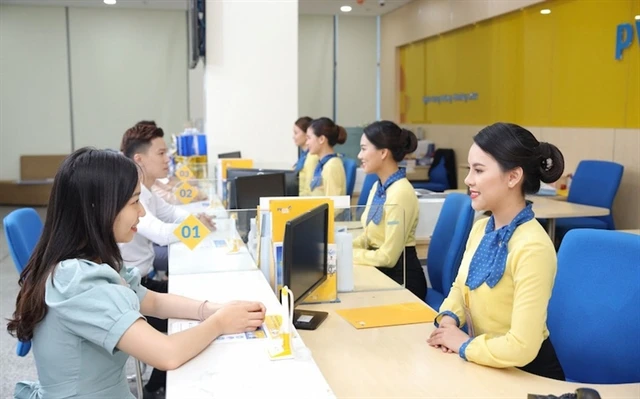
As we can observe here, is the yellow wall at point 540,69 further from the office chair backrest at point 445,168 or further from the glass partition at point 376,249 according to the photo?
the glass partition at point 376,249

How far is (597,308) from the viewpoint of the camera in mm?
1971

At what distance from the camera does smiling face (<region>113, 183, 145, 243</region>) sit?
1602 millimetres

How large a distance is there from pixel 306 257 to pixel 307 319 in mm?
212

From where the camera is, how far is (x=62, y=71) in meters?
10.1

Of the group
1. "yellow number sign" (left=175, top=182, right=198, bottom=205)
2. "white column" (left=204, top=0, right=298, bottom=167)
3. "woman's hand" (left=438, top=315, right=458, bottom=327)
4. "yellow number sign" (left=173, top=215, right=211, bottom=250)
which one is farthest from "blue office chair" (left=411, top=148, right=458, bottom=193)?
"woman's hand" (left=438, top=315, right=458, bottom=327)

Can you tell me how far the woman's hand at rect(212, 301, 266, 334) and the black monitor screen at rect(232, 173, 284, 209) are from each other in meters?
1.55

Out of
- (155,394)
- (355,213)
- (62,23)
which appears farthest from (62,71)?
(355,213)

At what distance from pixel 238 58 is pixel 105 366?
3.71 meters

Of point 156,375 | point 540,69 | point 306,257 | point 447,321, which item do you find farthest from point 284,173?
point 540,69

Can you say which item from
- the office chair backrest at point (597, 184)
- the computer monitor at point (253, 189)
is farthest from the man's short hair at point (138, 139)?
the office chair backrest at point (597, 184)

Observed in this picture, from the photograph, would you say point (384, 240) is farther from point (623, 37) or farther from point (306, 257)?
point (623, 37)

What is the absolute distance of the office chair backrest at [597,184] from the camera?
522 cm

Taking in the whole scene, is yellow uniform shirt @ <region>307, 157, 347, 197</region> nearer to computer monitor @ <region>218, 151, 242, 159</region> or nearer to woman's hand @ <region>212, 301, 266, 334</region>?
computer monitor @ <region>218, 151, 242, 159</region>

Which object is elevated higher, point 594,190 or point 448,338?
point 594,190
